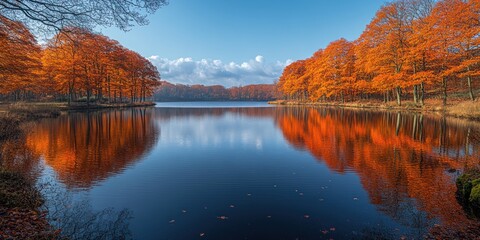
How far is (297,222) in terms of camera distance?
6.89 m

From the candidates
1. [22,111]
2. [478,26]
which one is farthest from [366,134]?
[22,111]

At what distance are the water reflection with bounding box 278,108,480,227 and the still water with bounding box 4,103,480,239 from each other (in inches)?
1.7

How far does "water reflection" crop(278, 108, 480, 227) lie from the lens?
24.9 ft

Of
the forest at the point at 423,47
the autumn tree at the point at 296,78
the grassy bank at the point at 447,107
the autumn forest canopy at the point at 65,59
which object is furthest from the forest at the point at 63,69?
the autumn tree at the point at 296,78

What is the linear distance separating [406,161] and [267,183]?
6956mm

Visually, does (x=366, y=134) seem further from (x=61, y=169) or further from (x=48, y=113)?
(x=48, y=113)

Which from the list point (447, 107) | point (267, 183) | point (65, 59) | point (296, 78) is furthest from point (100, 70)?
point (447, 107)

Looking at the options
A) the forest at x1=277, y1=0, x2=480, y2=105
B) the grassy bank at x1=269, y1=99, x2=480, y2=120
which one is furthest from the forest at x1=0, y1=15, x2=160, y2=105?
the forest at x1=277, y1=0, x2=480, y2=105

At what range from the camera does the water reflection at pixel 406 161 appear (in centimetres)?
760

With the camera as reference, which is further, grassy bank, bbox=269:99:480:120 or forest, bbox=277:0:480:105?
forest, bbox=277:0:480:105

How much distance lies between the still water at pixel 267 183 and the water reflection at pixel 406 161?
0.04 metres

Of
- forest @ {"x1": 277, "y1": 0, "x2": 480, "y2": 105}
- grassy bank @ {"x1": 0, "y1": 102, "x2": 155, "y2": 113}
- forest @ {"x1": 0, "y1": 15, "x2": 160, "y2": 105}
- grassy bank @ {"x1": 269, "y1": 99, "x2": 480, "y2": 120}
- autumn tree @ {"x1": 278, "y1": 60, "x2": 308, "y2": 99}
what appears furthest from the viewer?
autumn tree @ {"x1": 278, "y1": 60, "x2": 308, "y2": 99}

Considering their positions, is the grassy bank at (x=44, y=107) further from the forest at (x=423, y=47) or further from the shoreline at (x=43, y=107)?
the forest at (x=423, y=47)

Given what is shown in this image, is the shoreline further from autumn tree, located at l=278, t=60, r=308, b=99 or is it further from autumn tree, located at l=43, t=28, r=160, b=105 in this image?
autumn tree, located at l=278, t=60, r=308, b=99
